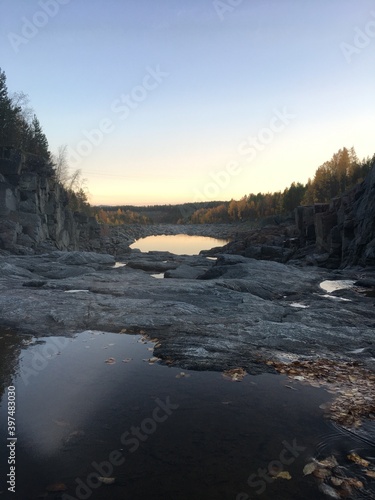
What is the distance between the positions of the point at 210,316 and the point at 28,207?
34205mm

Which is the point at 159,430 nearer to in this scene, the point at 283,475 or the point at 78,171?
the point at 283,475

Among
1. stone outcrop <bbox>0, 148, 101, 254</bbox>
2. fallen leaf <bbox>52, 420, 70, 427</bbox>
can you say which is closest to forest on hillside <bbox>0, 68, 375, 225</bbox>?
stone outcrop <bbox>0, 148, 101, 254</bbox>

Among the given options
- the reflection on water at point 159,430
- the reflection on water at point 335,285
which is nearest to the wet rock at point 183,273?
the reflection on water at point 335,285

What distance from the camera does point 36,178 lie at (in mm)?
40906

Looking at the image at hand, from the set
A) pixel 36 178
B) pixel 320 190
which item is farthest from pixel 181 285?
pixel 320 190

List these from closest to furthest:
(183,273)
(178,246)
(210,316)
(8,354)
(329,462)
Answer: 1. (329,462)
2. (8,354)
3. (210,316)
4. (183,273)
5. (178,246)

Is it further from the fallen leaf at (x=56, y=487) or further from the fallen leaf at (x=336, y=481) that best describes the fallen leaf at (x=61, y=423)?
the fallen leaf at (x=336, y=481)

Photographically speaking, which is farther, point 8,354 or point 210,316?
point 210,316

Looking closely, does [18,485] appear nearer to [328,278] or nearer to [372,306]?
[372,306]

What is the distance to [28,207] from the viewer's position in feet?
129

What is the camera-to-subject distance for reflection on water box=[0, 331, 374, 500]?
3895 mm

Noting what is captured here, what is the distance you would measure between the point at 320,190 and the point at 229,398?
9141cm

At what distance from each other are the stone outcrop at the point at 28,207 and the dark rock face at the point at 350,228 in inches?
1105

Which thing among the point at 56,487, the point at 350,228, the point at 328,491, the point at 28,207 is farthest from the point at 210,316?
the point at 28,207
